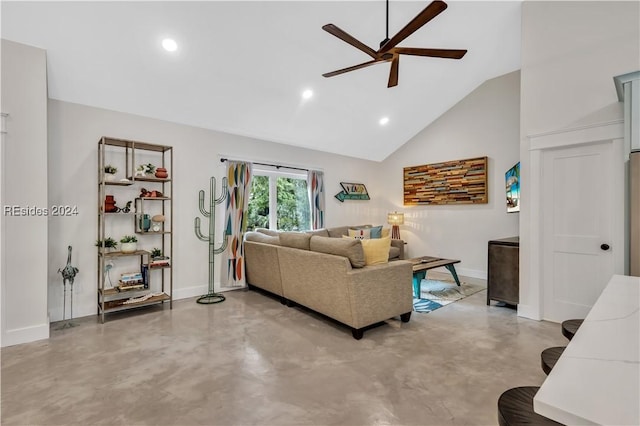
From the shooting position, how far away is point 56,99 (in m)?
3.46

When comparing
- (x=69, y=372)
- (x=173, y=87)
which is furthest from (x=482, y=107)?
(x=69, y=372)

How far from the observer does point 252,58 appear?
3660 mm

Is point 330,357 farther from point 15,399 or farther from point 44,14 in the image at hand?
point 44,14

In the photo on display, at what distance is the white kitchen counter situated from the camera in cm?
54

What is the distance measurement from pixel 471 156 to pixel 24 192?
6.35 meters

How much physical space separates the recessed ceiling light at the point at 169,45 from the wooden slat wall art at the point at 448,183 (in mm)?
4958

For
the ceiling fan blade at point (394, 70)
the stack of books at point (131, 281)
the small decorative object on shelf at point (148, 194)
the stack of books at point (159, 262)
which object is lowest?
the stack of books at point (131, 281)

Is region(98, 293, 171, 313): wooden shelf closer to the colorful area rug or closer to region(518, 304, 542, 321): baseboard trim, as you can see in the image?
the colorful area rug

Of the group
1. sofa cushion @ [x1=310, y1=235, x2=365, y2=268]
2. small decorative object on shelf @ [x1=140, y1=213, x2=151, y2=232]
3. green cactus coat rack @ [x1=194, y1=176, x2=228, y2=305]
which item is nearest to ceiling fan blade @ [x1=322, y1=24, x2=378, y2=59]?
sofa cushion @ [x1=310, y1=235, x2=365, y2=268]

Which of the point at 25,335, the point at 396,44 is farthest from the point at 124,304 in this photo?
the point at 396,44

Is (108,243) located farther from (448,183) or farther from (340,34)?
(448,183)

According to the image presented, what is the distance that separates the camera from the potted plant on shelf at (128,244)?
12.0 ft

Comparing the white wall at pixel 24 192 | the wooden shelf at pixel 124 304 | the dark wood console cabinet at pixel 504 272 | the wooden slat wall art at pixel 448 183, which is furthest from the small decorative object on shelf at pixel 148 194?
the wooden slat wall art at pixel 448 183

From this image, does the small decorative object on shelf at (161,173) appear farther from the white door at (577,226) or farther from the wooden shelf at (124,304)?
the white door at (577,226)
